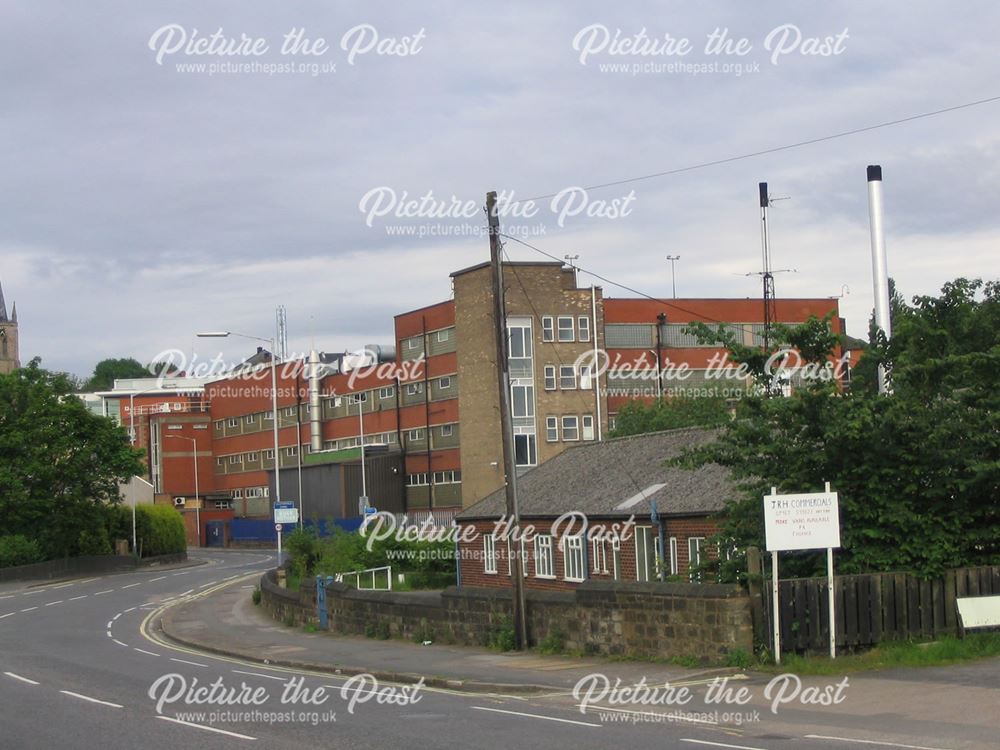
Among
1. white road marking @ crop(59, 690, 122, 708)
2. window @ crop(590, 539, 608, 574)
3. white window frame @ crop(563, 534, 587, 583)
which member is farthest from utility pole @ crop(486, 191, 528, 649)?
white window frame @ crop(563, 534, 587, 583)

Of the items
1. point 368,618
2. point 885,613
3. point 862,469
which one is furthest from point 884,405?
point 368,618

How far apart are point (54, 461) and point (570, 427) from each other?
28.3 metres

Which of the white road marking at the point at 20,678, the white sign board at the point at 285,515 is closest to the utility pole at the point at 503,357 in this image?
the white road marking at the point at 20,678

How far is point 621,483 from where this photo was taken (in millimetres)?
35688

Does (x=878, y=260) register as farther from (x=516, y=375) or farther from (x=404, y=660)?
(x=516, y=375)

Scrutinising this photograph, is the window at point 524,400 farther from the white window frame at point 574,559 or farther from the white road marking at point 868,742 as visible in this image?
the white road marking at point 868,742

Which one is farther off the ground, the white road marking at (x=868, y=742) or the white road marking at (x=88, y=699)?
the white road marking at (x=868, y=742)

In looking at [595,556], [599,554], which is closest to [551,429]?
[595,556]

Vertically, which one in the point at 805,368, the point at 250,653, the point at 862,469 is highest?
the point at 805,368

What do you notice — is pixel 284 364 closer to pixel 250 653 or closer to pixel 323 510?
pixel 323 510

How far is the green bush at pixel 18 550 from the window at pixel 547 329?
29628 mm

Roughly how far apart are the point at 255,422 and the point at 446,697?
278 feet

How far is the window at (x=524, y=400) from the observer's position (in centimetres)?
7242

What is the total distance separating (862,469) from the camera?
1931cm
